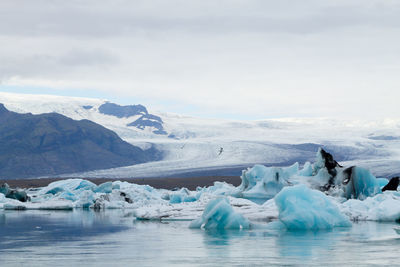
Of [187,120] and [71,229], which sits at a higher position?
[187,120]

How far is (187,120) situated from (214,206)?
416 ft

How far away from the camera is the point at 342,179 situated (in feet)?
103

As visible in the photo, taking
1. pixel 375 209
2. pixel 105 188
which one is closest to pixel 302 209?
pixel 375 209

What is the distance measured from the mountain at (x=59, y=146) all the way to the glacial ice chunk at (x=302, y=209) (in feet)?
344

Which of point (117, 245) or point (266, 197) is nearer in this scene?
point (117, 245)

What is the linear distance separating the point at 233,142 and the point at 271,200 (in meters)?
74.0

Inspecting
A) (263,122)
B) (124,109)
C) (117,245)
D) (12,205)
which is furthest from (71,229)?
(124,109)

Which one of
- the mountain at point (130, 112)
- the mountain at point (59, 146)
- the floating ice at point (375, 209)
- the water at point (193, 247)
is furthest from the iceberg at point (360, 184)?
the mountain at point (130, 112)

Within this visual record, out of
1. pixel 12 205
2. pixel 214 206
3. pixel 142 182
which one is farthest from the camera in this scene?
pixel 142 182

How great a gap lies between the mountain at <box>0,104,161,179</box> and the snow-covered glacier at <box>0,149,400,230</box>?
8079 centimetres

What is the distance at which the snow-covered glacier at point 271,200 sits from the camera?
20625 millimetres

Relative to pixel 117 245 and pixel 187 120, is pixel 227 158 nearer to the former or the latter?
pixel 187 120

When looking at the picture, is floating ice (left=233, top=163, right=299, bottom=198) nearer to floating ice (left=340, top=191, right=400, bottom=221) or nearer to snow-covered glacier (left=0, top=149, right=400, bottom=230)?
Result: snow-covered glacier (left=0, top=149, right=400, bottom=230)

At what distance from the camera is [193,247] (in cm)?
1523
